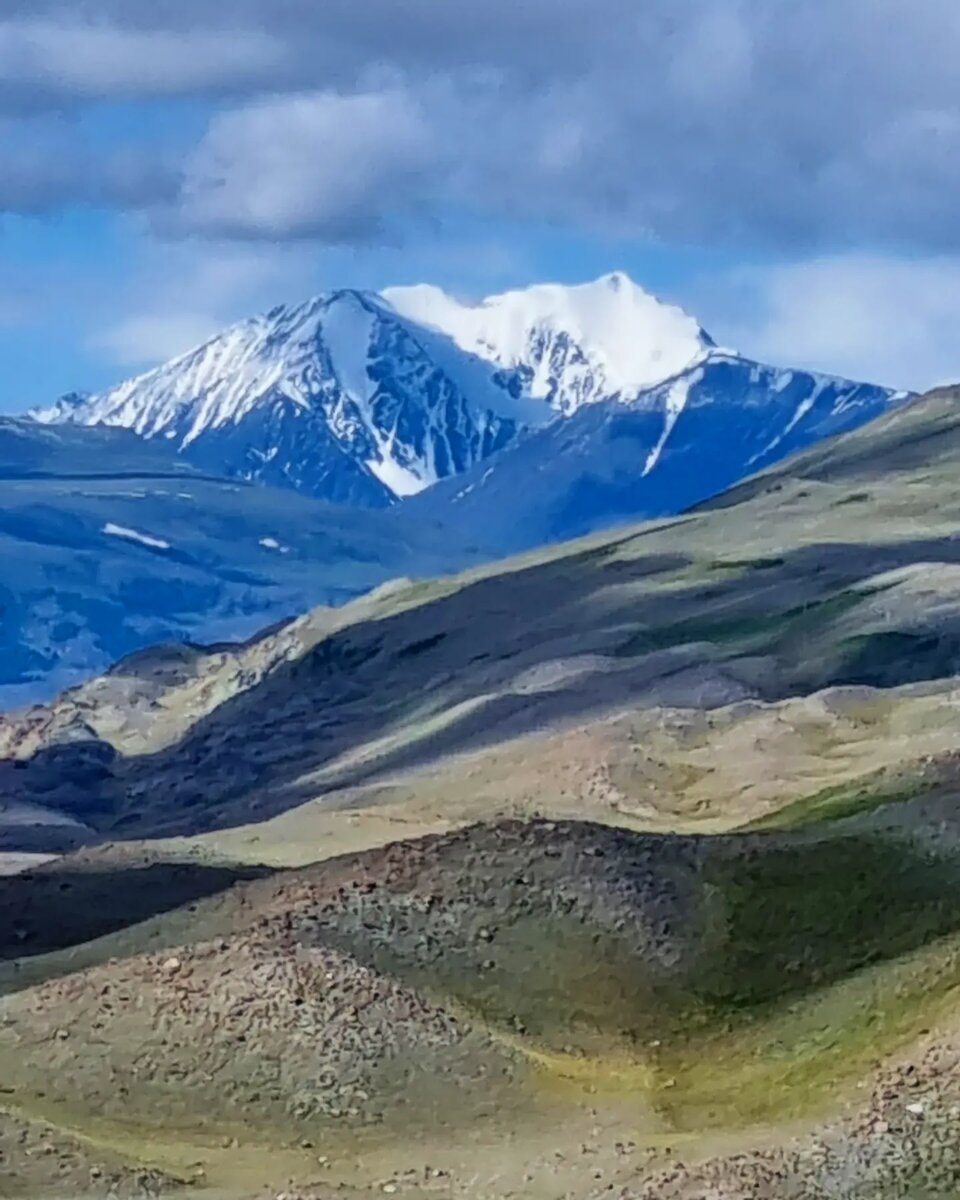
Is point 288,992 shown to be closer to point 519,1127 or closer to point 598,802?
point 519,1127

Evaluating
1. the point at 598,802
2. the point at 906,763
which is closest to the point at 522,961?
the point at 906,763

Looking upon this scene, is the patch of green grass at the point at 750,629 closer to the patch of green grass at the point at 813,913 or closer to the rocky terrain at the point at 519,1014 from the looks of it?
the rocky terrain at the point at 519,1014

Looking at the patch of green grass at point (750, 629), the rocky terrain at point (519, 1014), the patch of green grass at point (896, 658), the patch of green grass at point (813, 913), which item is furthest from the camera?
the patch of green grass at point (750, 629)

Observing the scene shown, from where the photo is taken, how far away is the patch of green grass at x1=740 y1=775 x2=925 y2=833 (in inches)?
2566

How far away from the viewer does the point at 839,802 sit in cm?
7000

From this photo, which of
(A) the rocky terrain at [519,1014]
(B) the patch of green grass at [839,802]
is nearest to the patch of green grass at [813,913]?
(A) the rocky terrain at [519,1014]

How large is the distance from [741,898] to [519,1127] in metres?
13.6

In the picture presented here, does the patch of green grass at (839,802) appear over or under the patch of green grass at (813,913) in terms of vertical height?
over

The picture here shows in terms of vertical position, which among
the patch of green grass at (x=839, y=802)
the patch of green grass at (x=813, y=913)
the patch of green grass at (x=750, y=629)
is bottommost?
the patch of green grass at (x=813, y=913)

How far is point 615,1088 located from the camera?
1854 inches

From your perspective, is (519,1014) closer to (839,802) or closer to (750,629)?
(839,802)

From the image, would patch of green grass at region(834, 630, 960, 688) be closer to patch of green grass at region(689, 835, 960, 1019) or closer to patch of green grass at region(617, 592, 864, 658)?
patch of green grass at region(617, 592, 864, 658)

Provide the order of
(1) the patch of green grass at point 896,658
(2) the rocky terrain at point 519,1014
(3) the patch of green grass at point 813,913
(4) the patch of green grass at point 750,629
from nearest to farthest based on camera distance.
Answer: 1. (2) the rocky terrain at point 519,1014
2. (3) the patch of green grass at point 813,913
3. (1) the patch of green grass at point 896,658
4. (4) the patch of green grass at point 750,629

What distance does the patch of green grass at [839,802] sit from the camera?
65.2 metres
